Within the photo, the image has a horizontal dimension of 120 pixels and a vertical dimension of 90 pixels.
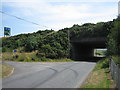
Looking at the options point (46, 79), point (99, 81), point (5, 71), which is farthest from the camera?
point (5, 71)

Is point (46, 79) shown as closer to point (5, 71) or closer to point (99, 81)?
point (99, 81)

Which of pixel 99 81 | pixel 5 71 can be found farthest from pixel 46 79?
pixel 5 71

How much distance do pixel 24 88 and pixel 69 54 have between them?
1215 inches

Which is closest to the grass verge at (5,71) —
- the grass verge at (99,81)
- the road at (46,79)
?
the road at (46,79)

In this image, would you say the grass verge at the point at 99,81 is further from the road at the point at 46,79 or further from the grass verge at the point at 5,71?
the grass verge at the point at 5,71

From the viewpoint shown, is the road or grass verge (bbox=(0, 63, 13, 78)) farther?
grass verge (bbox=(0, 63, 13, 78))

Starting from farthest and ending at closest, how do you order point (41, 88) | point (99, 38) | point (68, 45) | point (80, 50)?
point (80, 50) < point (68, 45) < point (99, 38) < point (41, 88)

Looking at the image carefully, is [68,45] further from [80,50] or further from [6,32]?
[6,32]

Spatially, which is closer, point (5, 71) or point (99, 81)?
point (99, 81)

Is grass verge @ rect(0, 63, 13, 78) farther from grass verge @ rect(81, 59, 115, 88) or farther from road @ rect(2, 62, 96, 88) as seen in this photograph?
grass verge @ rect(81, 59, 115, 88)

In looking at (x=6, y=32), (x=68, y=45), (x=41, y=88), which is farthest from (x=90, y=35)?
(x=41, y=88)

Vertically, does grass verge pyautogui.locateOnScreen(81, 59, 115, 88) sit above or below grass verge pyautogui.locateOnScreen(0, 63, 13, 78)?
above

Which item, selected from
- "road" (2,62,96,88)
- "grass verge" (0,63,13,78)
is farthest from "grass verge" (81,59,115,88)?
"grass verge" (0,63,13,78)

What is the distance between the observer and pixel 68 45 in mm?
41688
